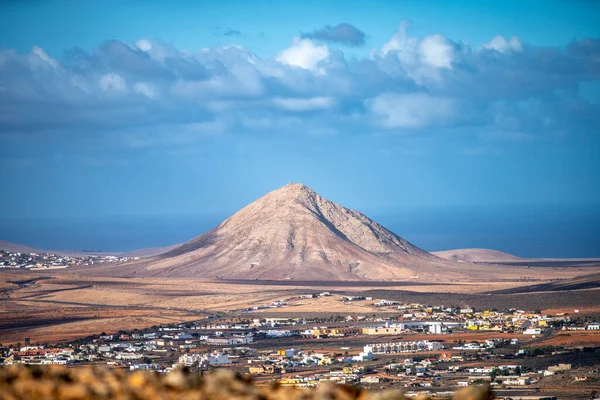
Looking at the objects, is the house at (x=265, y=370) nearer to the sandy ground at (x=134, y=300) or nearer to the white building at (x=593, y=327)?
the sandy ground at (x=134, y=300)

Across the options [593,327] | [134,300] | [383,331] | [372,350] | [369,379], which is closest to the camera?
[369,379]

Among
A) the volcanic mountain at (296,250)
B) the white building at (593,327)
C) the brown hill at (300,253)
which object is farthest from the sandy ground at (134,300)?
the white building at (593,327)

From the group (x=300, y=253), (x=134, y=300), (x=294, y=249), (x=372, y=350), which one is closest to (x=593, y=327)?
(x=372, y=350)

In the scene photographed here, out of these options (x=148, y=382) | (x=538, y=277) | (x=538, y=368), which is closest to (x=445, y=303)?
(x=538, y=277)

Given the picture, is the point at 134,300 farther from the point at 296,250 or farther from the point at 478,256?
the point at 478,256

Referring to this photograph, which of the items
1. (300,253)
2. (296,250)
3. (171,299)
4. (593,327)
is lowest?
(593,327)

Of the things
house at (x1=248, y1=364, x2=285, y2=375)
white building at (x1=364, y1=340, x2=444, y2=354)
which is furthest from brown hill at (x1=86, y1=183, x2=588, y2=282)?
house at (x1=248, y1=364, x2=285, y2=375)

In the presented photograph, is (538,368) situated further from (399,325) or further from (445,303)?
(445,303)
